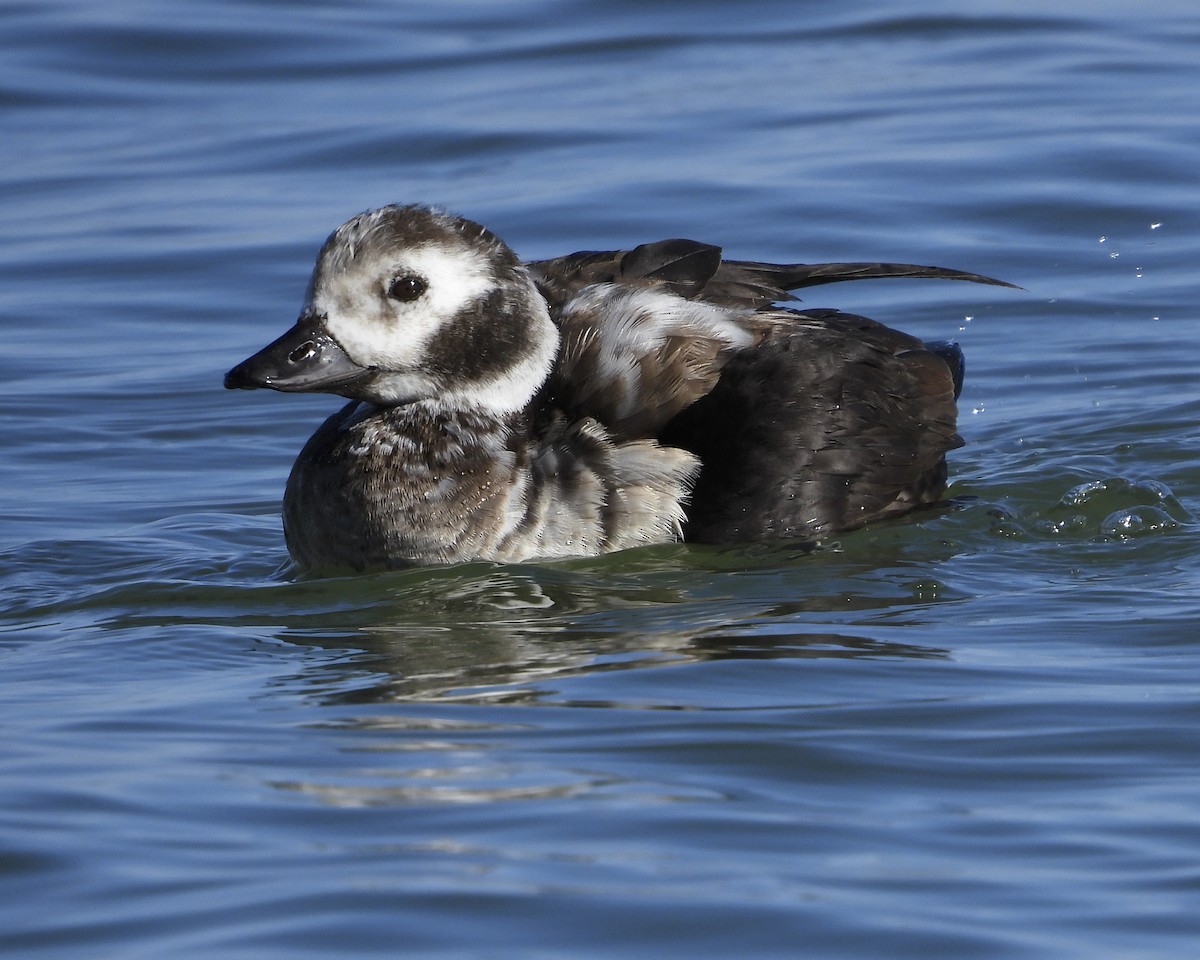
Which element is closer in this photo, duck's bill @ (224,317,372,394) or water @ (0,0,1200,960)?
water @ (0,0,1200,960)

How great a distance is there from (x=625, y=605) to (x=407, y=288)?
3.65ft

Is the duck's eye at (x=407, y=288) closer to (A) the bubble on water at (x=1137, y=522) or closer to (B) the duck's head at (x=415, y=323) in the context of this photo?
(B) the duck's head at (x=415, y=323)

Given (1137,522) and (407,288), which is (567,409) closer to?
(407,288)

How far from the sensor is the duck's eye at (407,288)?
6348mm

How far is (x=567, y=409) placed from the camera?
6.58m

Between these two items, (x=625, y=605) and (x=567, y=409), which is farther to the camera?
(x=567, y=409)

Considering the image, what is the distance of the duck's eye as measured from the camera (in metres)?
6.35

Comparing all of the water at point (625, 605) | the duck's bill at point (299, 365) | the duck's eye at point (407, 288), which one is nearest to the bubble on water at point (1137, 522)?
the water at point (625, 605)

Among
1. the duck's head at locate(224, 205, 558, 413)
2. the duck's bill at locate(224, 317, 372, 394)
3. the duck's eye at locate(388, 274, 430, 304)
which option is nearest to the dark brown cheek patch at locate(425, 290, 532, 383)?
the duck's head at locate(224, 205, 558, 413)

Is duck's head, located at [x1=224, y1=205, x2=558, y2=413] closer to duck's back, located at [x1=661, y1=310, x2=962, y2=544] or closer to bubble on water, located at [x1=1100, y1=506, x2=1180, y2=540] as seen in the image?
duck's back, located at [x1=661, y1=310, x2=962, y2=544]

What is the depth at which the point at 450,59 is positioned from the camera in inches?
548

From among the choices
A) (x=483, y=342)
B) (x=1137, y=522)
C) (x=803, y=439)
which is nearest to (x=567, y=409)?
(x=483, y=342)

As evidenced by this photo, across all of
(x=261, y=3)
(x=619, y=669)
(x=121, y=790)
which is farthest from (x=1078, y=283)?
(x=261, y=3)

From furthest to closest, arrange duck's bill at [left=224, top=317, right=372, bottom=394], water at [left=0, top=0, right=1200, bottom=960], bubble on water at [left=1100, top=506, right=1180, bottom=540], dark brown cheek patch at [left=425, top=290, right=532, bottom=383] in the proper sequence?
bubble on water at [left=1100, top=506, right=1180, bottom=540], dark brown cheek patch at [left=425, top=290, right=532, bottom=383], duck's bill at [left=224, top=317, right=372, bottom=394], water at [left=0, top=0, right=1200, bottom=960]
